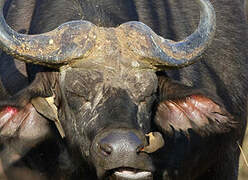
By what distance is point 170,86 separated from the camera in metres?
4.90

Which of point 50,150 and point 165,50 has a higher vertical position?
point 165,50

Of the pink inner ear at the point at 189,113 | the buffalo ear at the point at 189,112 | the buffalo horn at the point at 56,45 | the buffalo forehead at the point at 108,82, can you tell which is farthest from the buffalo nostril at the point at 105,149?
the pink inner ear at the point at 189,113

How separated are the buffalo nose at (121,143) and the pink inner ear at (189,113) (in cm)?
119

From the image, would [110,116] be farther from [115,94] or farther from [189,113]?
[189,113]

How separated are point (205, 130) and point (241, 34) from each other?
97.6 inches

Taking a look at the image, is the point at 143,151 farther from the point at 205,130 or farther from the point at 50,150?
the point at 50,150

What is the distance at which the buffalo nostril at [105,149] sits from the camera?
3881mm

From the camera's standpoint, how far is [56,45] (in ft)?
14.1

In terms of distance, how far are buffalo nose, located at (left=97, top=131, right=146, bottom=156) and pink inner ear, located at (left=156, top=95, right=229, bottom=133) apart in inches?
47.0

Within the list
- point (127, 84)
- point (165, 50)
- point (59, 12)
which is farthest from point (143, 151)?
point (59, 12)

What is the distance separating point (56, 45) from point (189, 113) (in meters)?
1.54

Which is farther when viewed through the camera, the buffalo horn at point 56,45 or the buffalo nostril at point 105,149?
the buffalo horn at point 56,45

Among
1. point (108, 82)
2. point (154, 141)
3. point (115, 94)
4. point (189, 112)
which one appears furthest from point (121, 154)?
point (189, 112)

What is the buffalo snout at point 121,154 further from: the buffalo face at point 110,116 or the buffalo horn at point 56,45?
the buffalo horn at point 56,45
